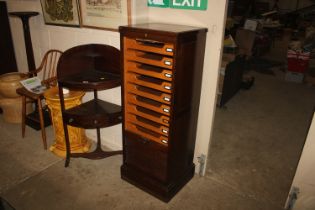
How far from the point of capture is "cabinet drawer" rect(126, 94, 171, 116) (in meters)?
1.79

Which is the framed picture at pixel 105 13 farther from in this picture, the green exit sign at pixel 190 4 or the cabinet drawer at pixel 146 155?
the cabinet drawer at pixel 146 155

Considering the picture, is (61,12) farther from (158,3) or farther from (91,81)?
(158,3)

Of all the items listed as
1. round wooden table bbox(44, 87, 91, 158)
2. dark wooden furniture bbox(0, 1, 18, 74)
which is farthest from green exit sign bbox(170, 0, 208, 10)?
dark wooden furniture bbox(0, 1, 18, 74)

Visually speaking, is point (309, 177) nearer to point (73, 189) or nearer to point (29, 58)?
point (73, 189)

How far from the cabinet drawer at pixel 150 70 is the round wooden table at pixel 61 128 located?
2.87 ft

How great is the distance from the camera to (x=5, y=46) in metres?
3.36

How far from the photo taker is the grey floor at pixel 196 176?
205cm

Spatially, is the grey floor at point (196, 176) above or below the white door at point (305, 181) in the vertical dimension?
below

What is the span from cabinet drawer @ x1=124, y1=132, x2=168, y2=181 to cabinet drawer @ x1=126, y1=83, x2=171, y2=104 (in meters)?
0.36

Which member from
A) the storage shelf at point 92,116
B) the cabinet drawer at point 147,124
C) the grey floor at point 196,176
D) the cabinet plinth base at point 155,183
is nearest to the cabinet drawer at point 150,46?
the cabinet drawer at point 147,124

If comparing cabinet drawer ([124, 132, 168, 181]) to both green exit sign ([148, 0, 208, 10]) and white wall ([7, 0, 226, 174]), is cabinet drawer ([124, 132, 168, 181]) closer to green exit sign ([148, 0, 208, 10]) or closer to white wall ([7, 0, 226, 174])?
white wall ([7, 0, 226, 174])

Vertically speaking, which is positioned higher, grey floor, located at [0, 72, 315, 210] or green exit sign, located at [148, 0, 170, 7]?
green exit sign, located at [148, 0, 170, 7]

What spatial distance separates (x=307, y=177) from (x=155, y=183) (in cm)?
112

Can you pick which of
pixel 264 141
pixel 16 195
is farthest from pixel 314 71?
pixel 16 195
